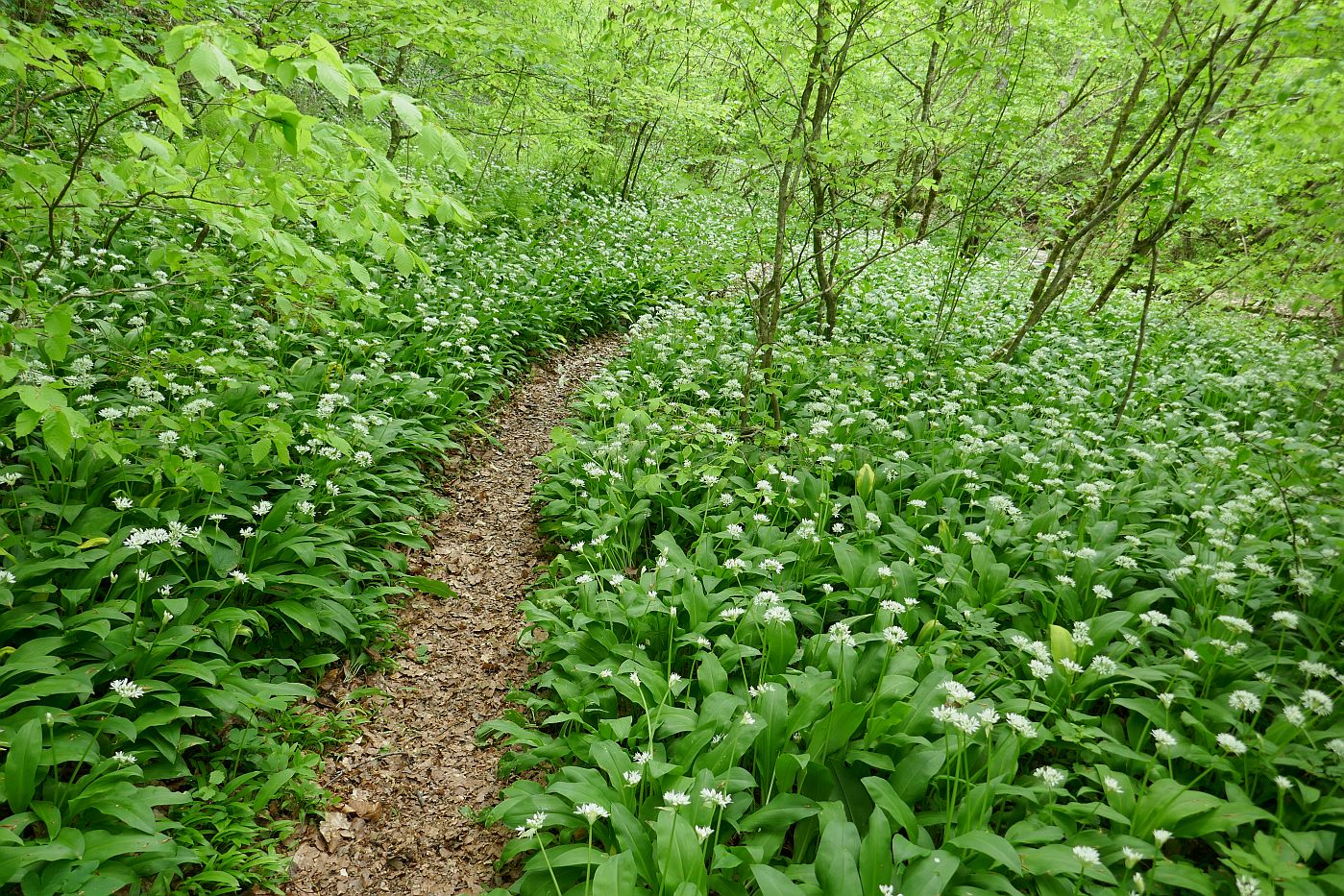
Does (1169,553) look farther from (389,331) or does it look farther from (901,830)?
(389,331)

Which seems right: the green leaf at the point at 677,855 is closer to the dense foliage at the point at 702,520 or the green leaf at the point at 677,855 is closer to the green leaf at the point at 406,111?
the dense foliage at the point at 702,520

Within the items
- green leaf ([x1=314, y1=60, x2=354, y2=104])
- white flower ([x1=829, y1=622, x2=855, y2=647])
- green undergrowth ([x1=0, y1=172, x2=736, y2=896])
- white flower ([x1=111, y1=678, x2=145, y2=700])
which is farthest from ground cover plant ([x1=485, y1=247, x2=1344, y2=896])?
green leaf ([x1=314, y1=60, x2=354, y2=104])

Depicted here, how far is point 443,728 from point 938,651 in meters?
2.92

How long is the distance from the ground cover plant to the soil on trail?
13.3 inches

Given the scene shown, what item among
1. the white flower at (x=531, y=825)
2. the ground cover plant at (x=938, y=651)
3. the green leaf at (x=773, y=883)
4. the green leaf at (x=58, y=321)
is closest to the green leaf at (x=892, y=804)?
the ground cover plant at (x=938, y=651)

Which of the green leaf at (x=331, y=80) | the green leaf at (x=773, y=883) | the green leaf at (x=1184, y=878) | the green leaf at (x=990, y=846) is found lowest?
the green leaf at (x=773, y=883)

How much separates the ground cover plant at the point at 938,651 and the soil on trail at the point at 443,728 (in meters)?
0.34

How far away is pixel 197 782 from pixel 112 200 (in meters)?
3.31

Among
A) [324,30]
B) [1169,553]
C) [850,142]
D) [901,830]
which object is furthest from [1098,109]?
[901,830]

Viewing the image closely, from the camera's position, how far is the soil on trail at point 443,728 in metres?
3.03

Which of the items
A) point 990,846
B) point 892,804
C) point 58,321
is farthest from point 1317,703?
point 58,321

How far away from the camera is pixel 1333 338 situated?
872 centimetres

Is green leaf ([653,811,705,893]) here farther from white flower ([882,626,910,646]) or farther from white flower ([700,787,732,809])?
white flower ([882,626,910,646])

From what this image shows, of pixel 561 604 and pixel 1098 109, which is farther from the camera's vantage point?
pixel 1098 109
